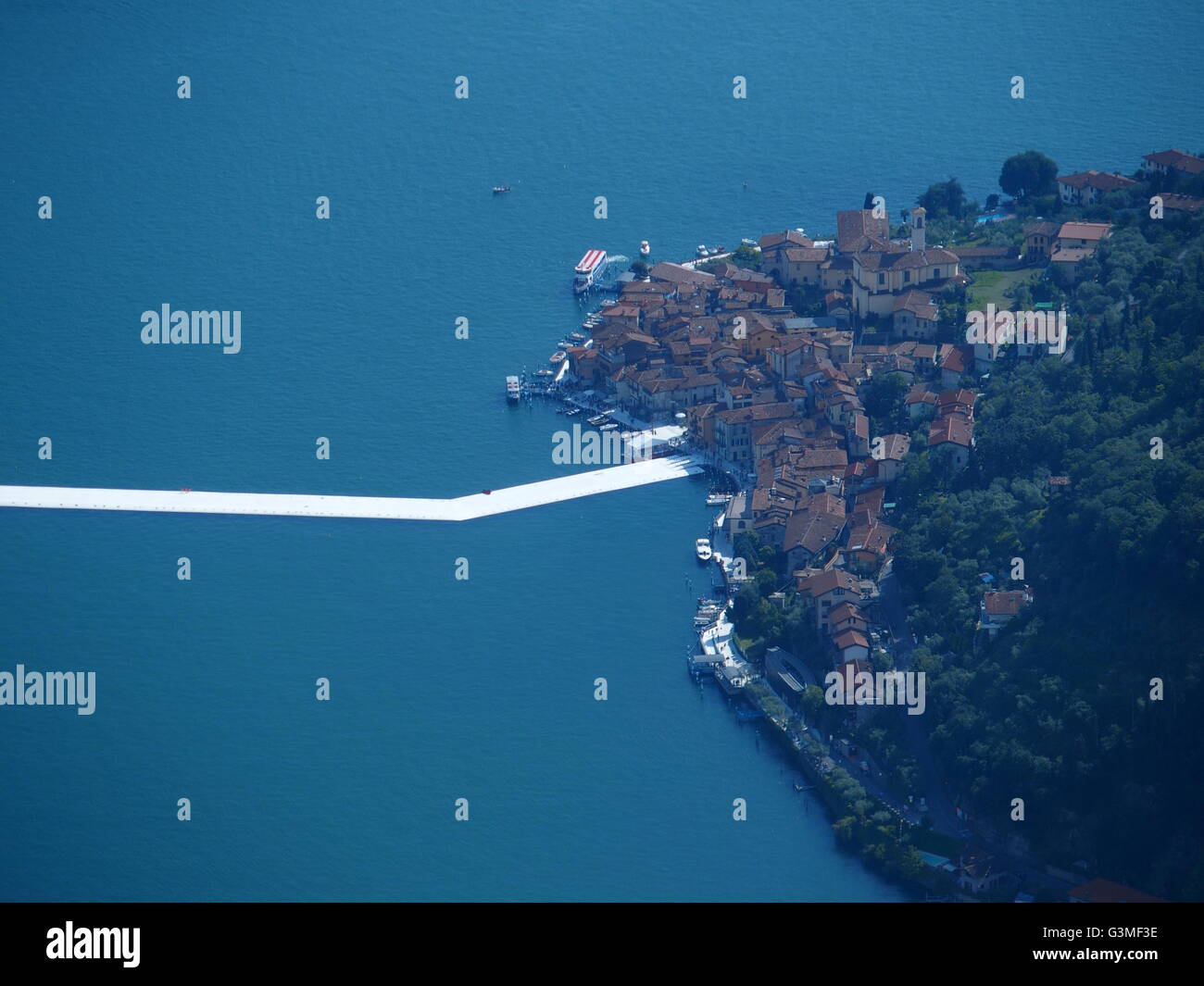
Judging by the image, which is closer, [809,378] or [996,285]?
[809,378]

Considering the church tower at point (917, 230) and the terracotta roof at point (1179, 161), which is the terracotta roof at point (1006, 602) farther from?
the terracotta roof at point (1179, 161)

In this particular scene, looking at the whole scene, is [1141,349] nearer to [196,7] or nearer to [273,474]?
[273,474]

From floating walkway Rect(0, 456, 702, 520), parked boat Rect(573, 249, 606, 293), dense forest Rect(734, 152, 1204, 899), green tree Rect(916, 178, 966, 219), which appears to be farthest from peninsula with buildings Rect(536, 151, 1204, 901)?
floating walkway Rect(0, 456, 702, 520)

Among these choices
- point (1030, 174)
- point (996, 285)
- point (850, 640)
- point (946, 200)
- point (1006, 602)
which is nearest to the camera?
point (1006, 602)

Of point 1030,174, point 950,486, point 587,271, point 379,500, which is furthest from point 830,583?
point 1030,174

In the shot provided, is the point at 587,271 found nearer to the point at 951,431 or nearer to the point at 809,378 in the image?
the point at 809,378

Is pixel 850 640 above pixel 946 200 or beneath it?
beneath

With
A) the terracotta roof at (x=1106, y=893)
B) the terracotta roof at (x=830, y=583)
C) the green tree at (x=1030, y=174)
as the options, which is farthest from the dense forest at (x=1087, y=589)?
the green tree at (x=1030, y=174)

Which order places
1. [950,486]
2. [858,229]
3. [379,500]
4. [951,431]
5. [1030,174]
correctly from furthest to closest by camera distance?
[1030,174], [858,229], [379,500], [951,431], [950,486]

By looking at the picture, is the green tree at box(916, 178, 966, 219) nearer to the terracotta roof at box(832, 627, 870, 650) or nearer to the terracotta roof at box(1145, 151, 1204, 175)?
the terracotta roof at box(1145, 151, 1204, 175)
